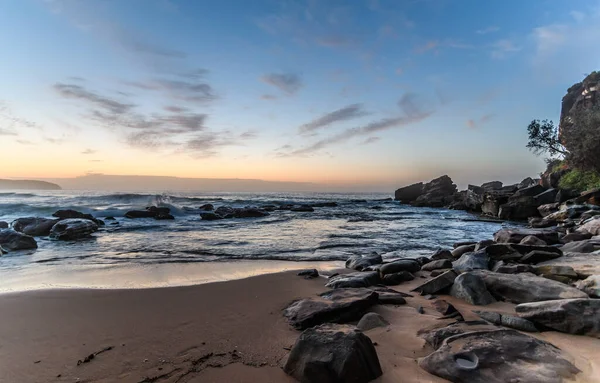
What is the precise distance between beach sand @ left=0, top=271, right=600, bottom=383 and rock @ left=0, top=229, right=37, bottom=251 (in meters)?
Result: 5.95

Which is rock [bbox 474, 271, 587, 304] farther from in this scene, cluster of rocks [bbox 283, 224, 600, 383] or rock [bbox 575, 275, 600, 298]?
rock [bbox 575, 275, 600, 298]

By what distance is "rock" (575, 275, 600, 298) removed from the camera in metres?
4.07

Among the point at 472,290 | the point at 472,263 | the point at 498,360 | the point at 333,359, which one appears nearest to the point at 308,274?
the point at 472,290

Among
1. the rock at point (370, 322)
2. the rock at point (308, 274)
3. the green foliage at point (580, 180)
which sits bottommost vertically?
the rock at point (308, 274)

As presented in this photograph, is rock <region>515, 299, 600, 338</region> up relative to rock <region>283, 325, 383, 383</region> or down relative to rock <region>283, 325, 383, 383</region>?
up

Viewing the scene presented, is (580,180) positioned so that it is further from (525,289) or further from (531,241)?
(525,289)

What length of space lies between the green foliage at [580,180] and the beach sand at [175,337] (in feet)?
90.6

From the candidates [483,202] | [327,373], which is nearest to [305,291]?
[327,373]

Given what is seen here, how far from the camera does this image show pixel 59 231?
12539 mm

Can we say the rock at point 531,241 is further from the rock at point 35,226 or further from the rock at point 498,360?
the rock at point 35,226

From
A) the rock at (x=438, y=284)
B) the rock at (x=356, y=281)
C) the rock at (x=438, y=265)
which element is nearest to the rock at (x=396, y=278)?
the rock at (x=356, y=281)

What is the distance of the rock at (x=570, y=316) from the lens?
125 inches

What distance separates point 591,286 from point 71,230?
15.4 m

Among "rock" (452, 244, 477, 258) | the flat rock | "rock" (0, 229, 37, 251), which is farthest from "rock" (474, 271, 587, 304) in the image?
"rock" (0, 229, 37, 251)
